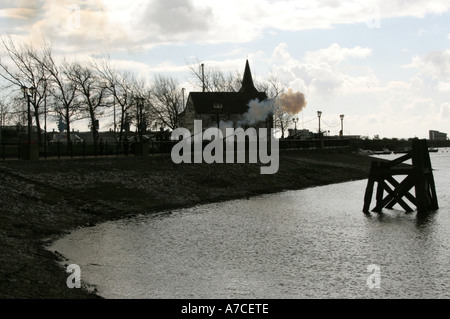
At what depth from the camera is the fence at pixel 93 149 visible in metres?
38.1

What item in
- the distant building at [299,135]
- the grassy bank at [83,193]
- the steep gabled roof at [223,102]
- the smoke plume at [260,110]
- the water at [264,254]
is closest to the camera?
the water at [264,254]

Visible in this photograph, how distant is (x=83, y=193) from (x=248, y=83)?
95.2 m

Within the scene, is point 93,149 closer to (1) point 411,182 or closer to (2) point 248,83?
(1) point 411,182

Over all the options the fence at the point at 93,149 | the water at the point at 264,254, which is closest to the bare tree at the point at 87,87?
the fence at the point at 93,149

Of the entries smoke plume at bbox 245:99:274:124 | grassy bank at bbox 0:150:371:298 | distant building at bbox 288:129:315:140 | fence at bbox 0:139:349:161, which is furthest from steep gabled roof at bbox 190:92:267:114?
grassy bank at bbox 0:150:371:298

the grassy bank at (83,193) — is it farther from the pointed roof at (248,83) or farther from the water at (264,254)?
the pointed roof at (248,83)

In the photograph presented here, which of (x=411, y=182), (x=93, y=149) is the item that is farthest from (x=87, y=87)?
(x=411, y=182)

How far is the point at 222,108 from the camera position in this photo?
110 metres

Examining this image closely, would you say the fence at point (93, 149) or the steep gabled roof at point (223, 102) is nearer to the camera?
the fence at point (93, 149)

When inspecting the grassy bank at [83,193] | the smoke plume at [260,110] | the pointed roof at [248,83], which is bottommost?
the grassy bank at [83,193]

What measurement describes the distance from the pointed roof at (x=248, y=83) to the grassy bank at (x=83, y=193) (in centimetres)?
6679

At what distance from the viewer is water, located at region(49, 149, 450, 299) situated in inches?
538


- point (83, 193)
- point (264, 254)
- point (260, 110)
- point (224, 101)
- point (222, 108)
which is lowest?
point (264, 254)

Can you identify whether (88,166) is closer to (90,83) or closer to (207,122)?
(90,83)
